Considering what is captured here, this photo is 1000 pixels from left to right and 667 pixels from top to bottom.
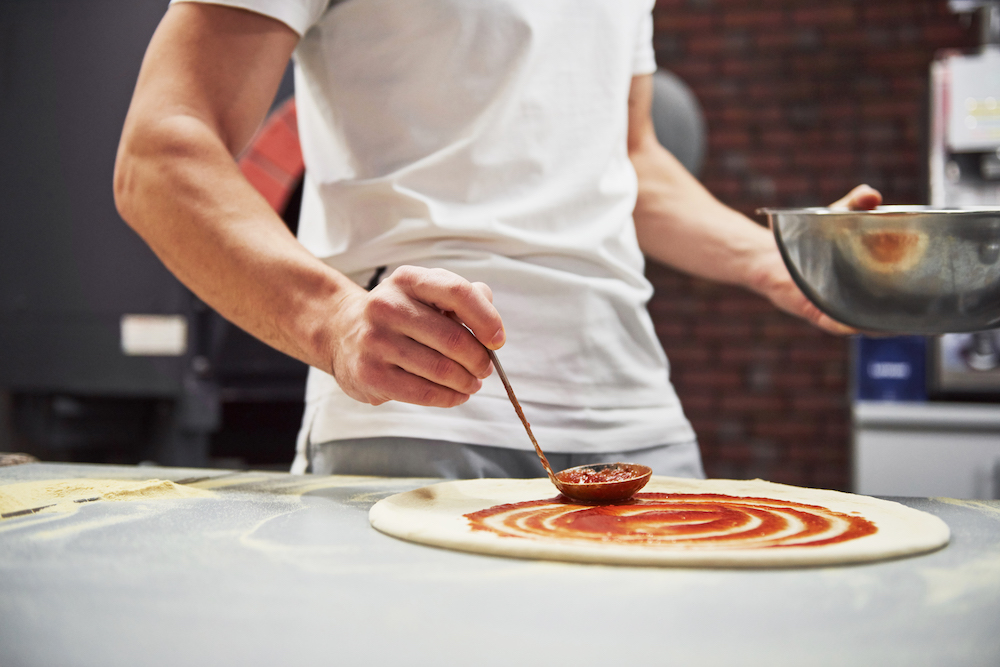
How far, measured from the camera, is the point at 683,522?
770 mm

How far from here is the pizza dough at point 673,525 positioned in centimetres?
64

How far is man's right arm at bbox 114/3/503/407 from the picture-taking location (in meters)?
0.82

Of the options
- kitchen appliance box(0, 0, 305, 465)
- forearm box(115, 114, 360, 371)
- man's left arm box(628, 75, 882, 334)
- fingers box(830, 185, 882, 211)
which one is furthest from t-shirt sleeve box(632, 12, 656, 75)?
kitchen appliance box(0, 0, 305, 465)

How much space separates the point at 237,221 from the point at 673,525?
0.54m

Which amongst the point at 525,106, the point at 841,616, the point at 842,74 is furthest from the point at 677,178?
the point at 842,74

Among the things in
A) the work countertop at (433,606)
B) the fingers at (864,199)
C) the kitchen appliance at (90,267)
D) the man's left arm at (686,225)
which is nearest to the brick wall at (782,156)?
the kitchen appliance at (90,267)

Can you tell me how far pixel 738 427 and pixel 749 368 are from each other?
0.25 m

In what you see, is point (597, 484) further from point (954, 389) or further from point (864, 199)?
point (954, 389)

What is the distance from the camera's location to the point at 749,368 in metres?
3.64

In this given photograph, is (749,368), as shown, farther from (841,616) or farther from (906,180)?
(841,616)

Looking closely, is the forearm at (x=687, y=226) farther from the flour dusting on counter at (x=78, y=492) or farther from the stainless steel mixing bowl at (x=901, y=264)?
the flour dusting on counter at (x=78, y=492)

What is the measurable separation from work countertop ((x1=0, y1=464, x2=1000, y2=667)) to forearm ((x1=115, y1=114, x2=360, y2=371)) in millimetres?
250

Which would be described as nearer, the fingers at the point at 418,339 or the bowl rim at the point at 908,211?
the fingers at the point at 418,339

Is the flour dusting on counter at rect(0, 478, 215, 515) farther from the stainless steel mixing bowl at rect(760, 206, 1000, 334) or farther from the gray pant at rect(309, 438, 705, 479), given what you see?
the stainless steel mixing bowl at rect(760, 206, 1000, 334)
